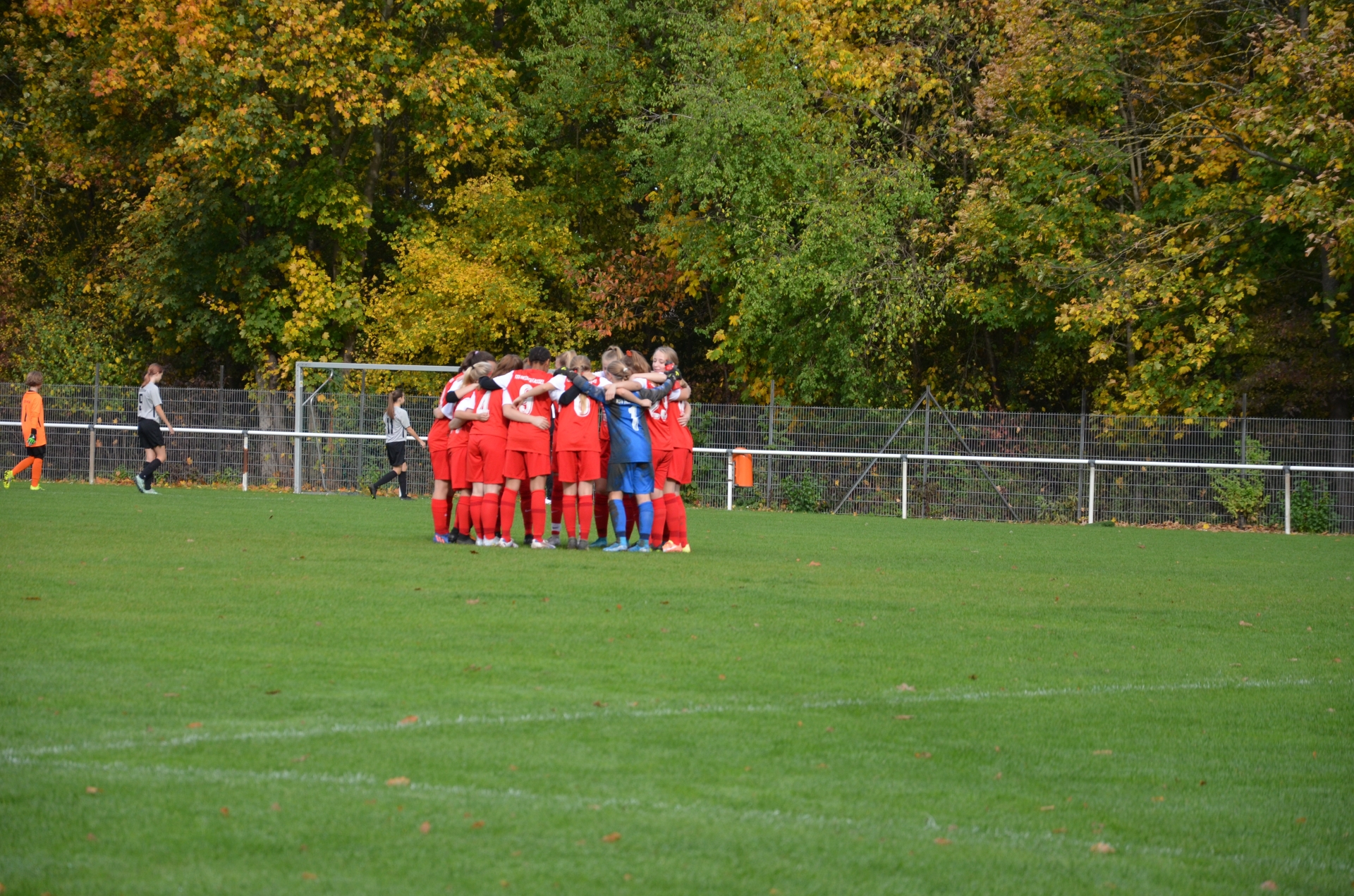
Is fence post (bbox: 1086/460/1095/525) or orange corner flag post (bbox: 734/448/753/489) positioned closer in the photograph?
orange corner flag post (bbox: 734/448/753/489)

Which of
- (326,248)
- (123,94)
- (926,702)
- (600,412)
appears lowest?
(926,702)

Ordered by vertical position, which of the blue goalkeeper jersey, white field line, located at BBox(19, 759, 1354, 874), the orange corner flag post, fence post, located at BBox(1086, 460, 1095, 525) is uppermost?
the blue goalkeeper jersey

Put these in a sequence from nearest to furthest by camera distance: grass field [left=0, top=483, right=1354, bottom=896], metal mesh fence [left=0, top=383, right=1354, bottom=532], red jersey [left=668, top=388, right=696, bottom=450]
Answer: grass field [left=0, top=483, right=1354, bottom=896] < red jersey [left=668, top=388, right=696, bottom=450] < metal mesh fence [left=0, top=383, right=1354, bottom=532]

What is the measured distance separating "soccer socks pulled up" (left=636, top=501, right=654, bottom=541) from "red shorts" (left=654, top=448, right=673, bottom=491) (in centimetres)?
28

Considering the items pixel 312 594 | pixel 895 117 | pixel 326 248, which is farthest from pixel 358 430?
pixel 312 594

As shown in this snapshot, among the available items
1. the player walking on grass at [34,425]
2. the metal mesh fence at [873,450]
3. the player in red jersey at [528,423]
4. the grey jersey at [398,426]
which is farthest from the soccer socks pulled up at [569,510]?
the metal mesh fence at [873,450]

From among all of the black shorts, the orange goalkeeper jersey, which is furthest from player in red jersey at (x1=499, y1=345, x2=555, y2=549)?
the orange goalkeeper jersey

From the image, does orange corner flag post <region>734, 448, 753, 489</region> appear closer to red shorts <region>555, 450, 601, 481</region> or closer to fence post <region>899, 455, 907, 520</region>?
fence post <region>899, 455, 907, 520</region>

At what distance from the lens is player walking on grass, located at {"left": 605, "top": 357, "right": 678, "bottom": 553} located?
1501 cm

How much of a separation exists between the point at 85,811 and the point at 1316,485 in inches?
1007

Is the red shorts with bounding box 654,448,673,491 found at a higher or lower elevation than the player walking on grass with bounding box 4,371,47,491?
lower

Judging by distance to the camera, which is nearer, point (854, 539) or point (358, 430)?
point (854, 539)

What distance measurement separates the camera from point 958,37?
Result: 104 feet

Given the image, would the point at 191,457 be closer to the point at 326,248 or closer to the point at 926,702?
the point at 326,248
